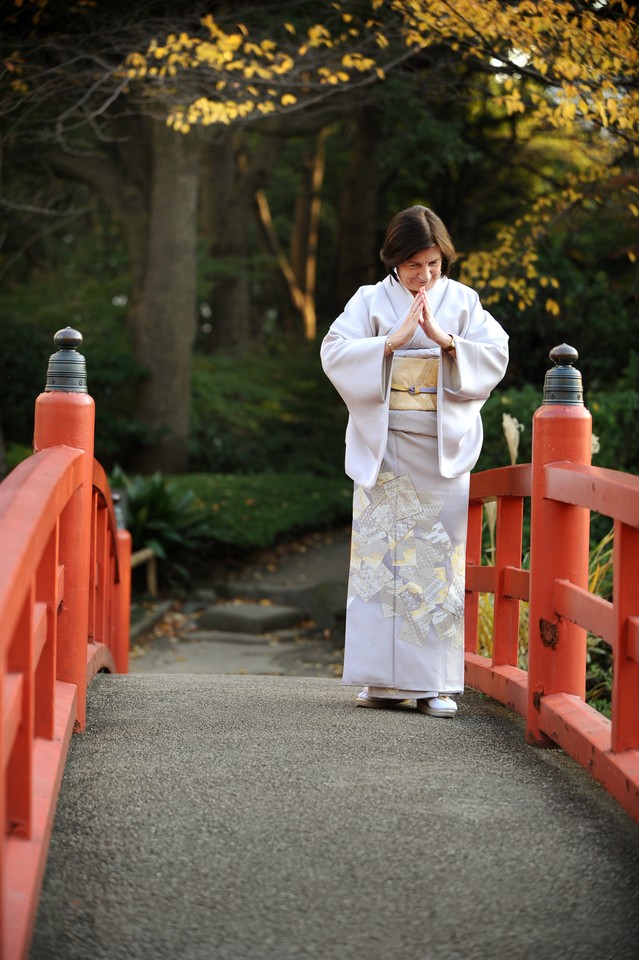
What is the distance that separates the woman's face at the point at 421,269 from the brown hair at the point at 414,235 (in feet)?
0.06

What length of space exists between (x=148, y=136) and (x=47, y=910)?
39.1 ft

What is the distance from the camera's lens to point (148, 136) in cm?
1307

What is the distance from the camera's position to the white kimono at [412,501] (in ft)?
13.2

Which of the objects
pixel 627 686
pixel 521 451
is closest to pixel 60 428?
pixel 627 686

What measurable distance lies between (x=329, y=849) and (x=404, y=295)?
218cm

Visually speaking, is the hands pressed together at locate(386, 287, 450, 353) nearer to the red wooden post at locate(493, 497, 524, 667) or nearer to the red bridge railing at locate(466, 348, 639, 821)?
the red bridge railing at locate(466, 348, 639, 821)

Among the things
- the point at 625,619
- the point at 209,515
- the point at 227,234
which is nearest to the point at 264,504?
the point at 209,515

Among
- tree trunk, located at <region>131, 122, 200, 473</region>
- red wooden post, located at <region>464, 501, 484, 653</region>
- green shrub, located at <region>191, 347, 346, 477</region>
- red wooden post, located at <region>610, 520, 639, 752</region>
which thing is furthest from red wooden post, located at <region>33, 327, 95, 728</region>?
green shrub, located at <region>191, 347, 346, 477</region>

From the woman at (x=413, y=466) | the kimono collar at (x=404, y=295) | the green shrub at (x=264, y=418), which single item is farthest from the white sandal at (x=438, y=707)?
the green shrub at (x=264, y=418)

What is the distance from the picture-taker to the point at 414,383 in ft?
13.4

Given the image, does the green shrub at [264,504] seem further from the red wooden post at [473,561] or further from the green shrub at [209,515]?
the red wooden post at [473,561]

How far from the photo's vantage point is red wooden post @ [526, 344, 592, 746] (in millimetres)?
3473

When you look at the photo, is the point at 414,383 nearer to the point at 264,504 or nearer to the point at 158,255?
the point at 264,504

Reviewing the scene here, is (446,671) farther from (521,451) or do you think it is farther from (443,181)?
(443,181)
